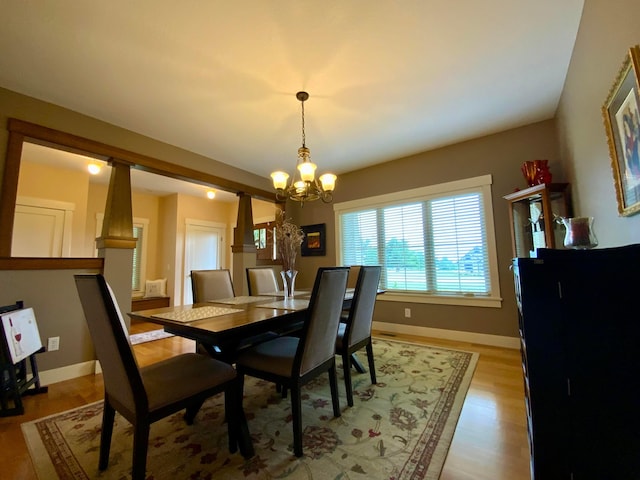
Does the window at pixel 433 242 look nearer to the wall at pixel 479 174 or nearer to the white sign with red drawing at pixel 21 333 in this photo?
the wall at pixel 479 174

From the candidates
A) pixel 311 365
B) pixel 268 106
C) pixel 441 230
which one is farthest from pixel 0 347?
pixel 441 230

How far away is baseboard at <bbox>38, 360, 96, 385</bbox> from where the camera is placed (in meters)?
2.38

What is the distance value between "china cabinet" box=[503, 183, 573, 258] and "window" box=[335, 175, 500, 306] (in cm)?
39

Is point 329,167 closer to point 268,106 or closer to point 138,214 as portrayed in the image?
point 268,106

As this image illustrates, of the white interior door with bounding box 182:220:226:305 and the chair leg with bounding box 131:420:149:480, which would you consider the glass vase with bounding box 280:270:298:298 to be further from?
the white interior door with bounding box 182:220:226:305

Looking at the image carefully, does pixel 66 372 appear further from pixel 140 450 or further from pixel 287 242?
pixel 287 242

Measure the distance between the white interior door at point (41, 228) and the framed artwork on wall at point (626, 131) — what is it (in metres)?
6.20

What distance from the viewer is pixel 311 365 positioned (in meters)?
1.58

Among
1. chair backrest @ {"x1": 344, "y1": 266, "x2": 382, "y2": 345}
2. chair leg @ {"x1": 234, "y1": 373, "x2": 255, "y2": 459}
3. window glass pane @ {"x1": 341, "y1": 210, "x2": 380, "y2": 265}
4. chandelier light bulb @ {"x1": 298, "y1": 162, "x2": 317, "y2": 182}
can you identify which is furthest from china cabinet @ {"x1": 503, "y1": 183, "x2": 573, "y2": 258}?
chair leg @ {"x1": 234, "y1": 373, "x2": 255, "y2": 459}

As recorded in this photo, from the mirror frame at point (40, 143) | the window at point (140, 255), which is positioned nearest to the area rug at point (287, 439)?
the mirror frame at point (40, 143)

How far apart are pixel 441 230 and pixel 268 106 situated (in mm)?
2650

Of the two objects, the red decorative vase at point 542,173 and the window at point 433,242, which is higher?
the red decorative vase at point 542,173

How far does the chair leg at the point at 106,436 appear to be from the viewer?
1.33 meters

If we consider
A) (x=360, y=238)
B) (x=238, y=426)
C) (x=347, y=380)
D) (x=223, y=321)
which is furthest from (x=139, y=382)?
(x=360, y=238)
